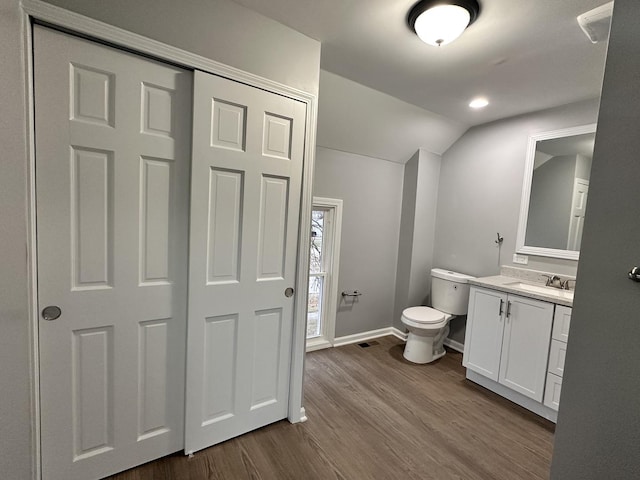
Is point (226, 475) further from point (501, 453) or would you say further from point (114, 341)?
point (501, 453)

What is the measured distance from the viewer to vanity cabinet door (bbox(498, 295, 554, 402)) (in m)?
2.09

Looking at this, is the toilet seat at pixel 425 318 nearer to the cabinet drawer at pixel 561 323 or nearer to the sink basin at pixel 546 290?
the sink basin at pixel 546 290

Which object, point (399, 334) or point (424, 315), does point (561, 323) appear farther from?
point (399, 334)

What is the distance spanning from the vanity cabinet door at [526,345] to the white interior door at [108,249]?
7.64 feet

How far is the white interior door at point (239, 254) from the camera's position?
4.98 ft

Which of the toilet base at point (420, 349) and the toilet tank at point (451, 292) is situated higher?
the toilet tank at point (451, 292)

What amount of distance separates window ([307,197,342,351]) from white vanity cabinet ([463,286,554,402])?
1293 millimetres

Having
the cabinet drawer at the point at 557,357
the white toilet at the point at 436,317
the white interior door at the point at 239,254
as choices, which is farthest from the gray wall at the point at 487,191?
the white interior door at the point at 239,254

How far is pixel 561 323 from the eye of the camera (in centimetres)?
200

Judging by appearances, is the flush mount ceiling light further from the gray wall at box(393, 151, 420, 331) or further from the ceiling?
the gray wall at box(393, 151, 420, 331)

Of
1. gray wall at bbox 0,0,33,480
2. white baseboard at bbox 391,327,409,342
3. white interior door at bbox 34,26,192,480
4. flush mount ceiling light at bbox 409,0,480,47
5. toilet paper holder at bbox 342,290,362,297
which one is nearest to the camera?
gray wall at bbox 0,0,33,480

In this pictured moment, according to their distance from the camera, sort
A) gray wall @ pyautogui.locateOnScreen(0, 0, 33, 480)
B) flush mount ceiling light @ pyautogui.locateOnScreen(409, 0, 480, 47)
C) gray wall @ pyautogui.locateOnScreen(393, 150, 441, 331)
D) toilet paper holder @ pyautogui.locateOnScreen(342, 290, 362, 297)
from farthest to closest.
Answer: gray wall @ pyautogui.locateOnScreen(393, 150, 441, 331)
toilet paper holder @ pyautogui.locateOnScreen(342, 290, 362, 297)
flush mount ceiling light @ pyautogui.locateOnScreen(409, 0, 480, 47)
gray wall @ pyautogui.locateOnScreen(0, 0, 33, 480)

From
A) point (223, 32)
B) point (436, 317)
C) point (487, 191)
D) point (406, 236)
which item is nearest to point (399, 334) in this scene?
point (436, 317)

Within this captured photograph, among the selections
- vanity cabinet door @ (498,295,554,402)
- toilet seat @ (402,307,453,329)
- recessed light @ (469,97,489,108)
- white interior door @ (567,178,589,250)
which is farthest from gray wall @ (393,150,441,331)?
white interior door @ (567,178,589,250)
